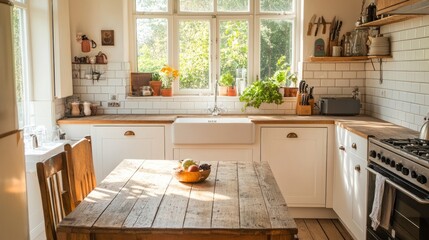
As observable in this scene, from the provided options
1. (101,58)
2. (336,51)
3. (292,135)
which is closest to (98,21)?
(101,58)

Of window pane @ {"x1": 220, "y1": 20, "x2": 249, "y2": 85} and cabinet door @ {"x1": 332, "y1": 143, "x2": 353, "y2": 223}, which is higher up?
window pane @ {"x1": 220, "y1": 20, "x2": 249, "y2": 85}

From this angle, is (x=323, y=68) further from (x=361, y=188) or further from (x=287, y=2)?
(x=361, y=188)

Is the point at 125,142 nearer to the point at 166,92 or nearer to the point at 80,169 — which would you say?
the point at 166,92

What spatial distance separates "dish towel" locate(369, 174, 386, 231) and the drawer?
49 cm

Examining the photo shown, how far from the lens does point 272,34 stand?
550cm

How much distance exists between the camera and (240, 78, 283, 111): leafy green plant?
5.13m

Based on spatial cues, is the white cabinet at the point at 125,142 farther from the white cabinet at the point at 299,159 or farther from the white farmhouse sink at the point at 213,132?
the white cabinet at the point at 299,159

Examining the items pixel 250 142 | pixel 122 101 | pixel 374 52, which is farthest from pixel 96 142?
pixel 374 52

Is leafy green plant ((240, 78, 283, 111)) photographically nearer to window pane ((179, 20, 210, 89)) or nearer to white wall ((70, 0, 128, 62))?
window pane ((179, 20, 210, 89))

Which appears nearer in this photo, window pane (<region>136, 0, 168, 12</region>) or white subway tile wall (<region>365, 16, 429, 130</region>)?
white subway tile wall (<region>365, 16, 429, 130</region>)

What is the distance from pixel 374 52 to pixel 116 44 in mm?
2645

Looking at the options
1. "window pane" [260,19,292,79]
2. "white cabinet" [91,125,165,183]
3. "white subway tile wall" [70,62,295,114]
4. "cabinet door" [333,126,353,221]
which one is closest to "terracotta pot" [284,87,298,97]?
"white subway tile wall" [70,62,295,114]

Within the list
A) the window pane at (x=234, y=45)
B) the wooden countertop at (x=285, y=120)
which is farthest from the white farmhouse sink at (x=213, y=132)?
the window pane at (x=234, y=45)

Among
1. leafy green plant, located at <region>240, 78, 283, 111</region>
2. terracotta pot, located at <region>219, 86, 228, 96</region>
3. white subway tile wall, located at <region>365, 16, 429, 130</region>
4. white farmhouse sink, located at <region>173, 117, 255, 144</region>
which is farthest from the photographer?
terracotta pot, located at <region>219, 86, 228, 96</region>
